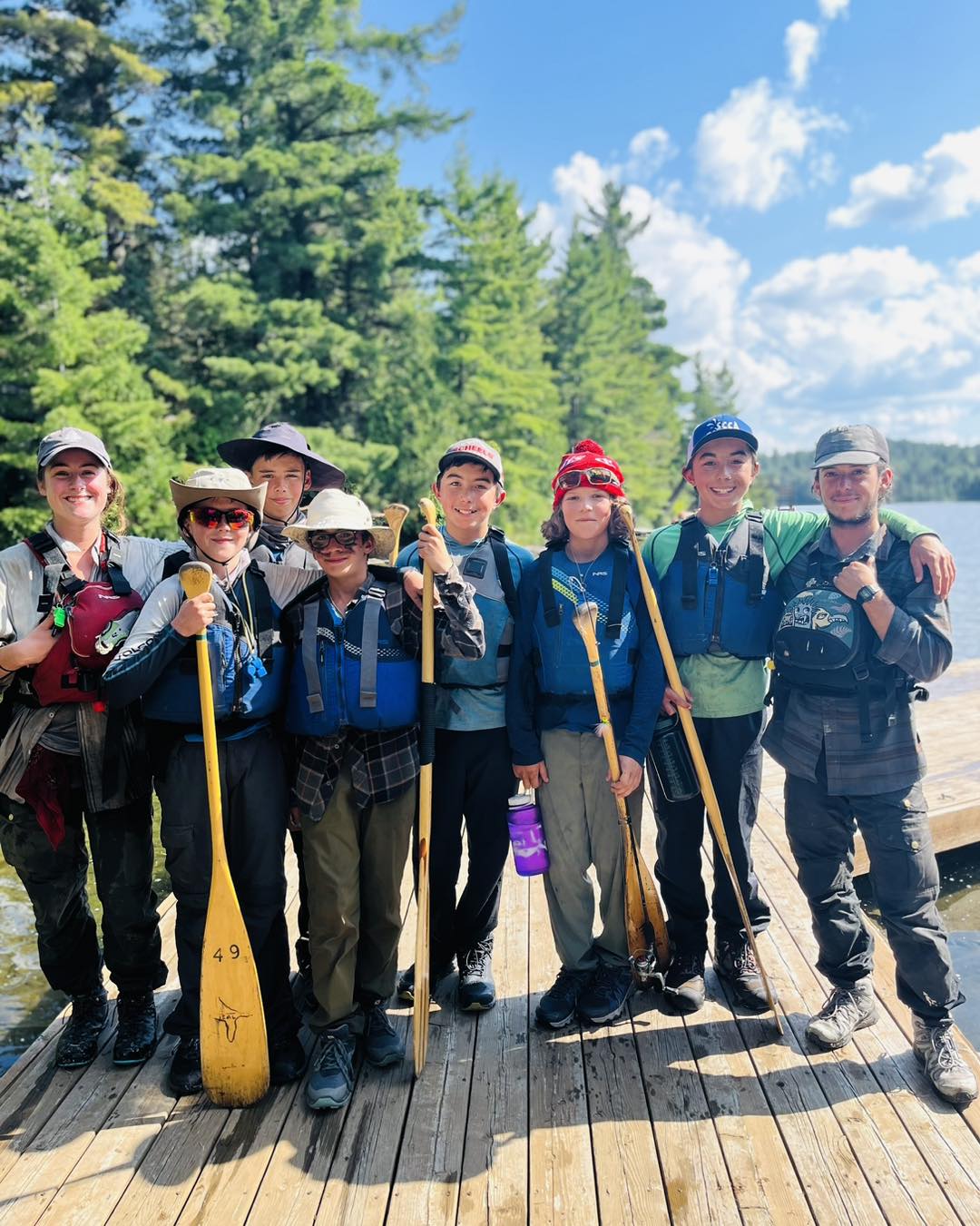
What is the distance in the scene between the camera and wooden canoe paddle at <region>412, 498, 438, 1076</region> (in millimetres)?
3316

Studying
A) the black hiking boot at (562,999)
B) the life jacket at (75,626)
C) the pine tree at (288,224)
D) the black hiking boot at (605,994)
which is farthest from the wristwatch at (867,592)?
the pine tree at (288,224)

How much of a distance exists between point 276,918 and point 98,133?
27.3 metres

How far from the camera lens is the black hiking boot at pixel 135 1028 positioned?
348cm

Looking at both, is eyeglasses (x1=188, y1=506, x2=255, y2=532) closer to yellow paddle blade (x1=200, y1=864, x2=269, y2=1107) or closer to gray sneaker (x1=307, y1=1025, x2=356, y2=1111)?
yellow paddle blade (x1=200, y1=864, x2=269, y2=1107)

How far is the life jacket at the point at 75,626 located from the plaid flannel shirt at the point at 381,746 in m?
0.67

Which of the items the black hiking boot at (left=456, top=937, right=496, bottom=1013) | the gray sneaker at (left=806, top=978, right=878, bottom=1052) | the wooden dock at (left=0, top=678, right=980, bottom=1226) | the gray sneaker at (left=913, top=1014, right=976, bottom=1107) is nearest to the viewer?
the wooden dock at (left=0, top=678, right=980, bottom=1226)

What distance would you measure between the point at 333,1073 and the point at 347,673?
1.57m

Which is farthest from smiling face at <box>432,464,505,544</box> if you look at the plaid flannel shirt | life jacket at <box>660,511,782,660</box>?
life jacket at <box>660,511,782,660</box>

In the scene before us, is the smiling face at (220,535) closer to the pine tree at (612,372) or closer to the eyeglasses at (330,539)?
the eyeglasses at (330,539)

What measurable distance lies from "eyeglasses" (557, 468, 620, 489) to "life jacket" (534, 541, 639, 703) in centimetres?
32

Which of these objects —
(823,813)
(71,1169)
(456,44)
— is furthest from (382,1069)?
(456,44)

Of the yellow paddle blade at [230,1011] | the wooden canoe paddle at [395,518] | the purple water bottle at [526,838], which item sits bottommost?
the yellow paddle blade at [230,1011]

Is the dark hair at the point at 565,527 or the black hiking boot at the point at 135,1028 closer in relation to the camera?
the black hiking boot at the point at 135,1028

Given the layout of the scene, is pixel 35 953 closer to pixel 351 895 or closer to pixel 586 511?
pixel 351 895
